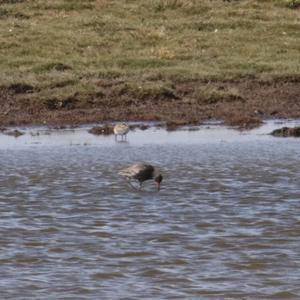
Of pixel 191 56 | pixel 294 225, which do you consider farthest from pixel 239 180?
pixel 191 56

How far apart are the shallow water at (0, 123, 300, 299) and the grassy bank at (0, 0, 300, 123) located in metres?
6.76

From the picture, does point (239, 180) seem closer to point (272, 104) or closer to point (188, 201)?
point (188, 201)

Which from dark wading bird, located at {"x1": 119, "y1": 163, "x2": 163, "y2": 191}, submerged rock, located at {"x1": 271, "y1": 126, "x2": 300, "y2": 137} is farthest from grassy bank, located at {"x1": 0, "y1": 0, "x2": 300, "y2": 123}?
dark wading bird, located at {"x1": 119, "y1": 163, "x2": 163, "y2": 191}

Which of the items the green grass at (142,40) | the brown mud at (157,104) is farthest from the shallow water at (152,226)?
the green grass at (142,40)

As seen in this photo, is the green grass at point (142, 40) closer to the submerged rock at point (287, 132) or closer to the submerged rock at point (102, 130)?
the submerged rock at point (102, 130)

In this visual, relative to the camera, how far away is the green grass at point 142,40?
26516 millimetres

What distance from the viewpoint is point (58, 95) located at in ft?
77.2

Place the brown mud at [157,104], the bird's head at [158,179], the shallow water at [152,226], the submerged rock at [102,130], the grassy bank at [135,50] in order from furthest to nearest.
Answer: the grassy bank at [135,50] → the brown mud at [157,104] → the submerged rock at [102,130] → the bird's head at [158,179] → the shallow water at [152,226]

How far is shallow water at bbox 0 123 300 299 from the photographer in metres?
7.75

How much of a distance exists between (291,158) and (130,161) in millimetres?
2552

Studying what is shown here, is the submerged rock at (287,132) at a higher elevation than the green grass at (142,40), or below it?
below

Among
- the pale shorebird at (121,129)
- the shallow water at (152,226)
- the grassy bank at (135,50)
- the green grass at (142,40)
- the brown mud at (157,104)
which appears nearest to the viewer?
the shallow water at (152,226)

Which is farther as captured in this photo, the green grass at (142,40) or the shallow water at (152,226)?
the green grass at (142,40)

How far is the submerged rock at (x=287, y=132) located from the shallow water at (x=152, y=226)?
2374mm
